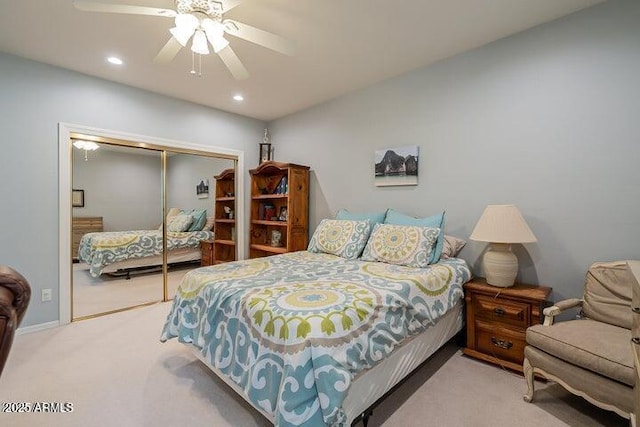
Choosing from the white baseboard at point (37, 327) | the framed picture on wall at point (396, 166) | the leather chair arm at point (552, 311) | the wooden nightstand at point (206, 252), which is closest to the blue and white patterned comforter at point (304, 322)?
the leather chair arm at point (552, 311)

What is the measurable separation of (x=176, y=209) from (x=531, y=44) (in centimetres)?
408

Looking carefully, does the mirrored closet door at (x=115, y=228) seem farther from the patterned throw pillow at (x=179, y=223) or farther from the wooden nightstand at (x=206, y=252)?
the wooden nightstand at (x=206, y=252)

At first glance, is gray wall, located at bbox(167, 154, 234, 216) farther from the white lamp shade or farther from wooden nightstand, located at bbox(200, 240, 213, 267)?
the white lamp shade

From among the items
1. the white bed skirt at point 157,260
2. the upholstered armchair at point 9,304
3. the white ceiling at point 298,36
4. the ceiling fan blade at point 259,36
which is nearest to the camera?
the upholstered armchair at point 9,304

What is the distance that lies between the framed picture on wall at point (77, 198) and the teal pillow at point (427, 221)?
3287 mm

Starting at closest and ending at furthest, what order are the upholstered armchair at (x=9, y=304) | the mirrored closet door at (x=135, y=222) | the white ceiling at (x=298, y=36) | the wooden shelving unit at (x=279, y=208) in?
the upholstered armchair at (x=9, y=304) < the white ceiling at (x=298, y=36) < the mirrored closet door at (x=135, y=222) < the wooden shelving unit at (x=279, y=208)

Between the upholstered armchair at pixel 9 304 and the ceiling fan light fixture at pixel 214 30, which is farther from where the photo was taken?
the ceiling fan light fixture at pixel 214 30

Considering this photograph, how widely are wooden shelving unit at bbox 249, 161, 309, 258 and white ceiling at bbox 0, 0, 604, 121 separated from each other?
1.16 metres

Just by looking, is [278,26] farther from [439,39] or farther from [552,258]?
[552,258]

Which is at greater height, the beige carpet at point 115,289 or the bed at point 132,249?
the bed at point 132,249

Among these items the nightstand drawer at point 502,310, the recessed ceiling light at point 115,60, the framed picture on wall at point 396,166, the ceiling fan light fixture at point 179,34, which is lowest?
the nightstand drawer at point 502,310

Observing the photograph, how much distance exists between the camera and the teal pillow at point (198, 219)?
12.9ft

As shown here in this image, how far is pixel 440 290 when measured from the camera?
211cm

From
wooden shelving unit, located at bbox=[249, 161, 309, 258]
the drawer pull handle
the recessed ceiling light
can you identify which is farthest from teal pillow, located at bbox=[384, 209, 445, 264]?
the recessed ceiling light
